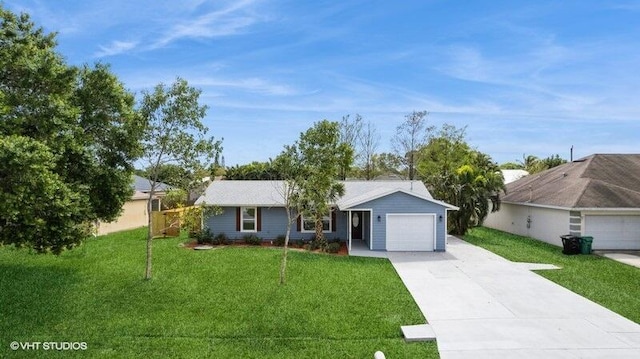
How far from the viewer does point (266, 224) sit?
22984 mm

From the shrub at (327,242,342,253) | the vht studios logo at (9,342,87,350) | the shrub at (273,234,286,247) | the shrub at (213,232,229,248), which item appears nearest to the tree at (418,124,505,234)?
the shrub at (327,242,342,253)

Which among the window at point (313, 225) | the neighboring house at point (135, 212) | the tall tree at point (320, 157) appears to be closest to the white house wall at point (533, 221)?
the window at point (313, 225)

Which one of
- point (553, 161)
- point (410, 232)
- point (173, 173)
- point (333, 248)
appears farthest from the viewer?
point (553, 161)

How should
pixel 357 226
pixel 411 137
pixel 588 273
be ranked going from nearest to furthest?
pixel 588 273 → pixel 357 226 → pixel 411 137

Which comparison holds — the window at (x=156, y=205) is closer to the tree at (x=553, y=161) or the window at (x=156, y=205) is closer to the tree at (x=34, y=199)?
the tree at (x=34, y=199)

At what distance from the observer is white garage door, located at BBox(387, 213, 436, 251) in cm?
1980

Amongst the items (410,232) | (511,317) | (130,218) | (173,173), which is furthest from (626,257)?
(130,218)

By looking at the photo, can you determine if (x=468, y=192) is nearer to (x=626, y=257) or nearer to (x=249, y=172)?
(x=626, y=257)

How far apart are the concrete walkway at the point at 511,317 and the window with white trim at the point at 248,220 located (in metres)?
9.62

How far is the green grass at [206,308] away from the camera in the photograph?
819 cm

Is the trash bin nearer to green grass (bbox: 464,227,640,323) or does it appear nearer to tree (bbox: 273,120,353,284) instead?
green grass (bbox: 464,227,640,323)

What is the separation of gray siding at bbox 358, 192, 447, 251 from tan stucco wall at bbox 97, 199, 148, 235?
1561 centimetres

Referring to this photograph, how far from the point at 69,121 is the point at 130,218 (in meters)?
19.6

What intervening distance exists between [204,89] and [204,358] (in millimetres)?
8210
